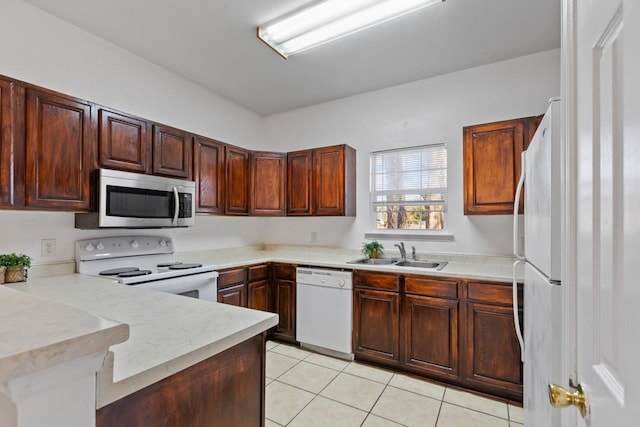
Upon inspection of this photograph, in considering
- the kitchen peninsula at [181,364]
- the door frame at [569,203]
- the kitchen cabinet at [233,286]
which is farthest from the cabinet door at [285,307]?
the door frame at [569,203]

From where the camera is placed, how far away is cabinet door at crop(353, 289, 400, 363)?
8.55ft

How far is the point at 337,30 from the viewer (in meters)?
2.29

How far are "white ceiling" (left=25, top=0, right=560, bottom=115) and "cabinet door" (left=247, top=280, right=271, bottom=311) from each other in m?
2.20

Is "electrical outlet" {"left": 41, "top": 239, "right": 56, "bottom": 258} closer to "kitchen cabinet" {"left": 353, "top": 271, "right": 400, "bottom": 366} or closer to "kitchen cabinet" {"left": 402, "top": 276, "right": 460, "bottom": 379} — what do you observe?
"kitchen cabinet" {"left": 353, "top": 271, "right": 400, "bottom": 366}

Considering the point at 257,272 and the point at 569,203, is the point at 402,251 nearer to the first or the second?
the point at 257,272

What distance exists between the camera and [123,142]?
237 cm

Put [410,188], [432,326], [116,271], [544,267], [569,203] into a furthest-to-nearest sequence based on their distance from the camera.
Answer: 1. [410,188]
2. [432,326]
3. [116,271]
4. [544,267]
5. [569,203]

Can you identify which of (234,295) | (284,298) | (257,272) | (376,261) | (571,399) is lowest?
(284,298)

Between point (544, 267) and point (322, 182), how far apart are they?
2.46m

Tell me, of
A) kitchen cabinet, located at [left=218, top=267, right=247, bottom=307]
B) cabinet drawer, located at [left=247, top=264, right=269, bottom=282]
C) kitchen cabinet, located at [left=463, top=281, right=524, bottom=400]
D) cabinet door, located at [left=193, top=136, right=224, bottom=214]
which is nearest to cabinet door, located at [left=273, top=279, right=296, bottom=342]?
cabinet drawer, located at [left=247, top=264, right=269, bottom=282]

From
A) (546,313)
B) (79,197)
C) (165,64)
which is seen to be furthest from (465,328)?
(165,64)

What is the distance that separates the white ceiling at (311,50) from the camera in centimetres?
215

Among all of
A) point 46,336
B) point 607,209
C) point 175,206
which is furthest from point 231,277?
point 607,209

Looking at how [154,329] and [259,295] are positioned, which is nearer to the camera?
[154,329]
